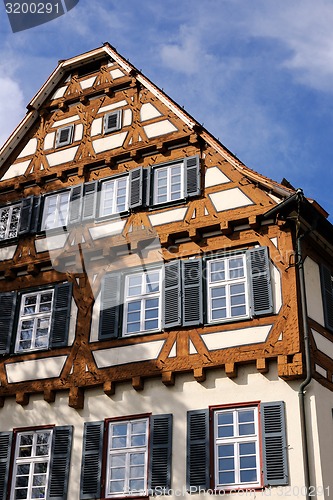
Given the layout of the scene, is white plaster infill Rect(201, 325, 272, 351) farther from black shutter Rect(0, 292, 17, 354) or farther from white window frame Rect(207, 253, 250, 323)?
black shutter Rect(0, 292, 17, 354)

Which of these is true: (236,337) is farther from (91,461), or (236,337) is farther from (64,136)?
(64,136)

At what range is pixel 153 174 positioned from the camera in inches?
660

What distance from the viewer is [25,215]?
17.9 meters

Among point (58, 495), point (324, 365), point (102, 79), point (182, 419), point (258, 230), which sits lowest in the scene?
point (58, 495)

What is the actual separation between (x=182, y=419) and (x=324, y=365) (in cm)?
288

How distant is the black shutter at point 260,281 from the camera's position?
13.6m

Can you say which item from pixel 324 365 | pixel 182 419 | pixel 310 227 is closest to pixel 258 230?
pixel 310 227

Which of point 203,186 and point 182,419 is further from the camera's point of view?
point 203,186

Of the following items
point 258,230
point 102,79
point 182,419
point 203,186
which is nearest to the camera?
point 182,419

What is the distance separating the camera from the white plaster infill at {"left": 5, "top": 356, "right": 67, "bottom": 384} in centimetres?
1516

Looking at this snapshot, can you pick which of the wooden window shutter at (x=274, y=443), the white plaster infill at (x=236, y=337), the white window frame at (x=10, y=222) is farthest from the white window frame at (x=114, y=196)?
the wooden window shutter at (x=274, y=443)

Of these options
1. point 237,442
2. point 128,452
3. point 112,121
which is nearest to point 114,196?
point 112,121

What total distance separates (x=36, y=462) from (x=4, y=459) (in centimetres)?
73

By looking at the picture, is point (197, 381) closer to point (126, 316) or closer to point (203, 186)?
point (126, 316)
